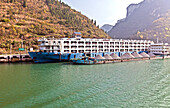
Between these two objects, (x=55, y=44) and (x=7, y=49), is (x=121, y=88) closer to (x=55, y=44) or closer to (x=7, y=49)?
(x=55, y=44)

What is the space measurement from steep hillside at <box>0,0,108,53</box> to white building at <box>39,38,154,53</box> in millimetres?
29113

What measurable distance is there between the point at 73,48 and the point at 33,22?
225 ft

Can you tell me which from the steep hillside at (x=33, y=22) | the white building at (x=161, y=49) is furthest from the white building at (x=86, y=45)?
the steep hillside at (x=33, y=22)

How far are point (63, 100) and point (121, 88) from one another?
A: 34.3ft

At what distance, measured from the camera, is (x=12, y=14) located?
116875mm

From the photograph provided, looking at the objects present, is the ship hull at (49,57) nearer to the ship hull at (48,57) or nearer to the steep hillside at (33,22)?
the ship hull at (48,57)

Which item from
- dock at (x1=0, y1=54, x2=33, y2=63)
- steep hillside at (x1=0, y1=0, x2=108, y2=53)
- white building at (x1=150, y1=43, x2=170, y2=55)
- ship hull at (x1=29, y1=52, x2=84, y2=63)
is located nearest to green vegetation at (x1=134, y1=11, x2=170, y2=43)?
steep hillside at (x1=0, y1=0, x2=108, y2=53)

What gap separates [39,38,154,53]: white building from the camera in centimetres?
6272

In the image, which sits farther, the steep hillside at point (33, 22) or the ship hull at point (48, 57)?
the steep hillside at point (33, 22)

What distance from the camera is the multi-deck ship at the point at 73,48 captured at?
195ft

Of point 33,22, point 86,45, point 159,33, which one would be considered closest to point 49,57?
point 86,45

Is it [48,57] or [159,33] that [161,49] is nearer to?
[48,57]

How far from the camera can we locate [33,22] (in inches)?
4611

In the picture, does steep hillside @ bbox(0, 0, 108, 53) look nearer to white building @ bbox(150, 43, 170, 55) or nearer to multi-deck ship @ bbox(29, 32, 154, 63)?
multi-deck ship @ bbox(29, 32, 154, 63)
